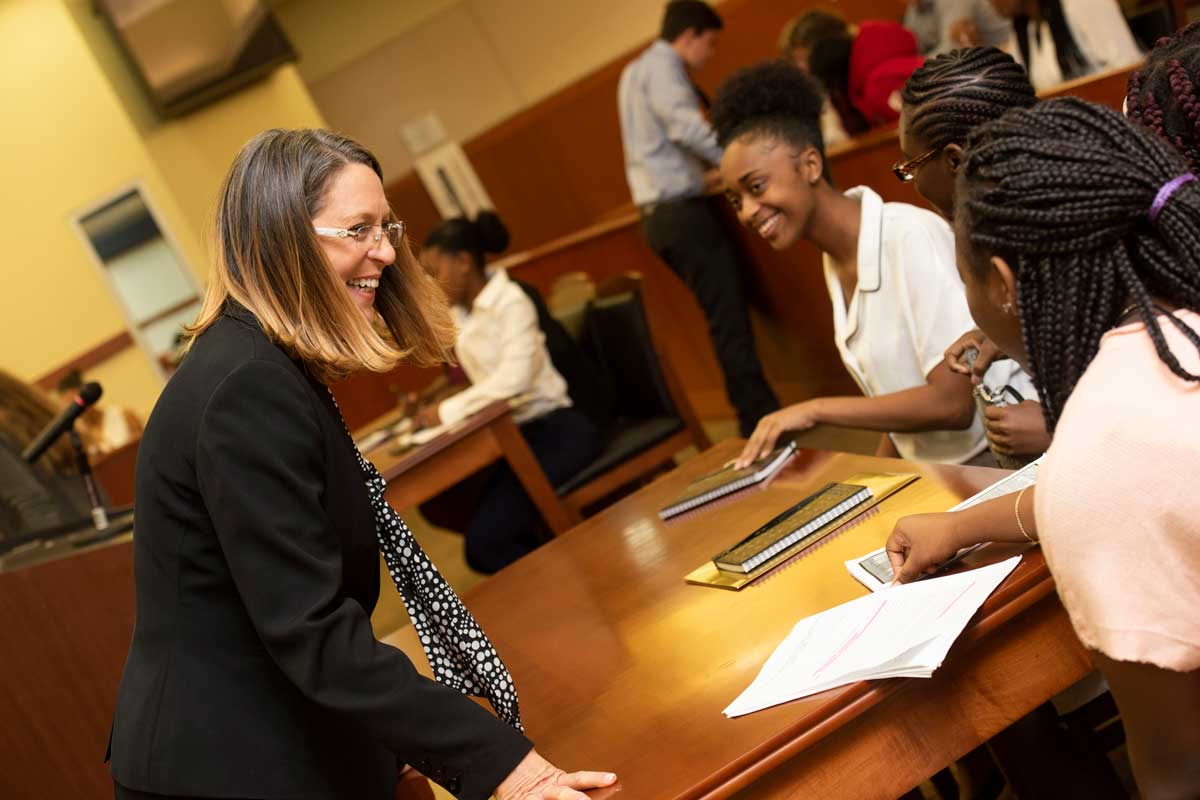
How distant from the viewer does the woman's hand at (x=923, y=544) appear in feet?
4.66

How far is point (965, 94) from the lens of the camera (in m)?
1.81

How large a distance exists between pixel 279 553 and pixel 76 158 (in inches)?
286

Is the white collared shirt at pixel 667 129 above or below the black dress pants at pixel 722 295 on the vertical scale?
above

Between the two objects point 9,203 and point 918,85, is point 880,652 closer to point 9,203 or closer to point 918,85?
point 918,85

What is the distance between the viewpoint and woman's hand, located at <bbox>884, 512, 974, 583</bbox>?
1.42m

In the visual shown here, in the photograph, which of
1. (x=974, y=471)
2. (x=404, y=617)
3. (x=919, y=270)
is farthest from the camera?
(x=404, y=617)

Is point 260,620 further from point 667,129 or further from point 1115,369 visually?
point 667,129

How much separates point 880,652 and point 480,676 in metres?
0.58

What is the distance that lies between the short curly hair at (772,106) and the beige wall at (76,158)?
5.85 meters

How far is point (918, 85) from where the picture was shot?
6.24ft

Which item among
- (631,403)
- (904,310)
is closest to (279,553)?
(904,310)

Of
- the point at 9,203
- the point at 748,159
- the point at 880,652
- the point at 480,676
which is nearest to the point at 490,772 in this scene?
the point at 480,676


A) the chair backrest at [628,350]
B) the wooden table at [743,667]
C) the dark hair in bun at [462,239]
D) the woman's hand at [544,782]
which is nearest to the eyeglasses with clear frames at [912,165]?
the wooden table at [743,667]

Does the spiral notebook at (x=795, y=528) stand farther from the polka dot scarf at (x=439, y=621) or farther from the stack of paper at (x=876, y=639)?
the polka dot scarf at (x=439, y=621)
